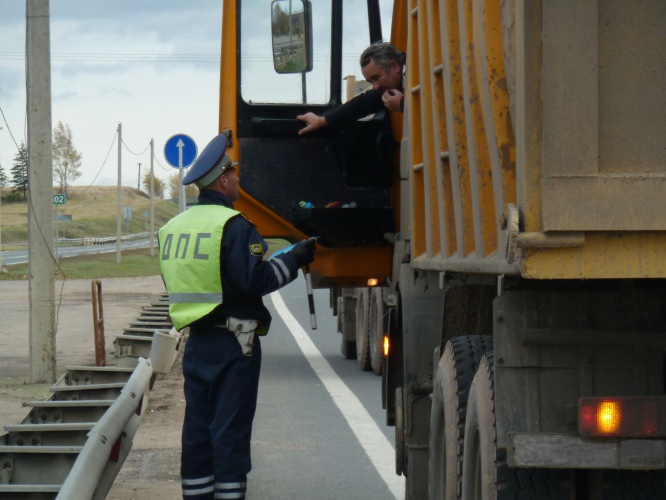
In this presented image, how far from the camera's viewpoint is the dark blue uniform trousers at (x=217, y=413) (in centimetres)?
657

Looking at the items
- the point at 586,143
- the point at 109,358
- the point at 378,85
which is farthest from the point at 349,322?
the point at 586,143

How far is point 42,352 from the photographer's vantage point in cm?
1424

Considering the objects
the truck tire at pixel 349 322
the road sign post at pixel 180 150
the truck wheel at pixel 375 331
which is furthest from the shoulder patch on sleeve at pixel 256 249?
the road sign post at pixel 180 150

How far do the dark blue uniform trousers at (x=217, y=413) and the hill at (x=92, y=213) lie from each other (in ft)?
323

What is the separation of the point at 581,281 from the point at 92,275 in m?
41.4

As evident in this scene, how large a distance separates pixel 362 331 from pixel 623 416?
1124 centimetres

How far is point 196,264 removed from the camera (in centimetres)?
664

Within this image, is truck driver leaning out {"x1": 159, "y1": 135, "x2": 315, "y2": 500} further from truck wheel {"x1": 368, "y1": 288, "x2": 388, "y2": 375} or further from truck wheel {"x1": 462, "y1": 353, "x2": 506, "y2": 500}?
truck wheel {"x1": 368, "y1": 288, "x2": 388, "y2": 375}

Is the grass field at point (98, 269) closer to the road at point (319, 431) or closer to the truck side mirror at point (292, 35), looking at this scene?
the road at point (319, 431)

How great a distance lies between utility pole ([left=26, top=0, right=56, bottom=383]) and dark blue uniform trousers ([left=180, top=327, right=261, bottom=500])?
25.6 feet

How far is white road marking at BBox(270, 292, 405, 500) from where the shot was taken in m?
8.82

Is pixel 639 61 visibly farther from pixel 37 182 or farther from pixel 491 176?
pixel 37 182

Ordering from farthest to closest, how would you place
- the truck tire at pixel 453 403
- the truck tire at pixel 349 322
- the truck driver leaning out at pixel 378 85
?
the truck tire at pixel 349 322 < the truck driver leaning out at pixel 378 85 < the truck tire at pixel 453 403

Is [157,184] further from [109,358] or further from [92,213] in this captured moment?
[109,358]
